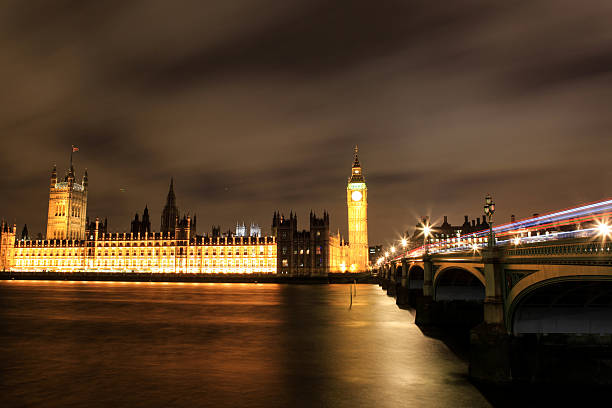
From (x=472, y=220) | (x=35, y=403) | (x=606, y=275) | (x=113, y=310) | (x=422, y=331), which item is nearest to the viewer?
(x=606, y=275)

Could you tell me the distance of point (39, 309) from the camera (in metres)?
61.3

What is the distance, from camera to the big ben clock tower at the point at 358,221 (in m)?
169

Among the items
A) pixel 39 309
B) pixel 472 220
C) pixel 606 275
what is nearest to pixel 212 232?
pixel 472 220

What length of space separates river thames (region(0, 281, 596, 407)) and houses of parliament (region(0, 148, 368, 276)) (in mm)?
96971

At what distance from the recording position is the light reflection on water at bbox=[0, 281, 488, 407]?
23125 mm

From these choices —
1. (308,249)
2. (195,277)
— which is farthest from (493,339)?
(195,277)

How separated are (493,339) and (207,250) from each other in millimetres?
149021

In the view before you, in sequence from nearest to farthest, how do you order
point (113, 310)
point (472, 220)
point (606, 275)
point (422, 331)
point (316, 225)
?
point (606, 275) < point (422, 331) < point (113, 310) < point (316, 225) < point (472, 220)

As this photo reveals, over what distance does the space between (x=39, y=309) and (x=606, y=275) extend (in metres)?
64.6

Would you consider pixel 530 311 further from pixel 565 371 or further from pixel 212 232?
pixel 212 232

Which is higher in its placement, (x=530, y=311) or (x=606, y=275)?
(x=606, y=275)

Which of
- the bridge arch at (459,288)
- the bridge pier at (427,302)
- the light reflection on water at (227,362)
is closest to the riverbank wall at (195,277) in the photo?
the light reflection on water at (227,362)

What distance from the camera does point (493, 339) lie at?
22.5m

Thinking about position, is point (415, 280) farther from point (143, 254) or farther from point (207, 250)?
point (143, 254)
